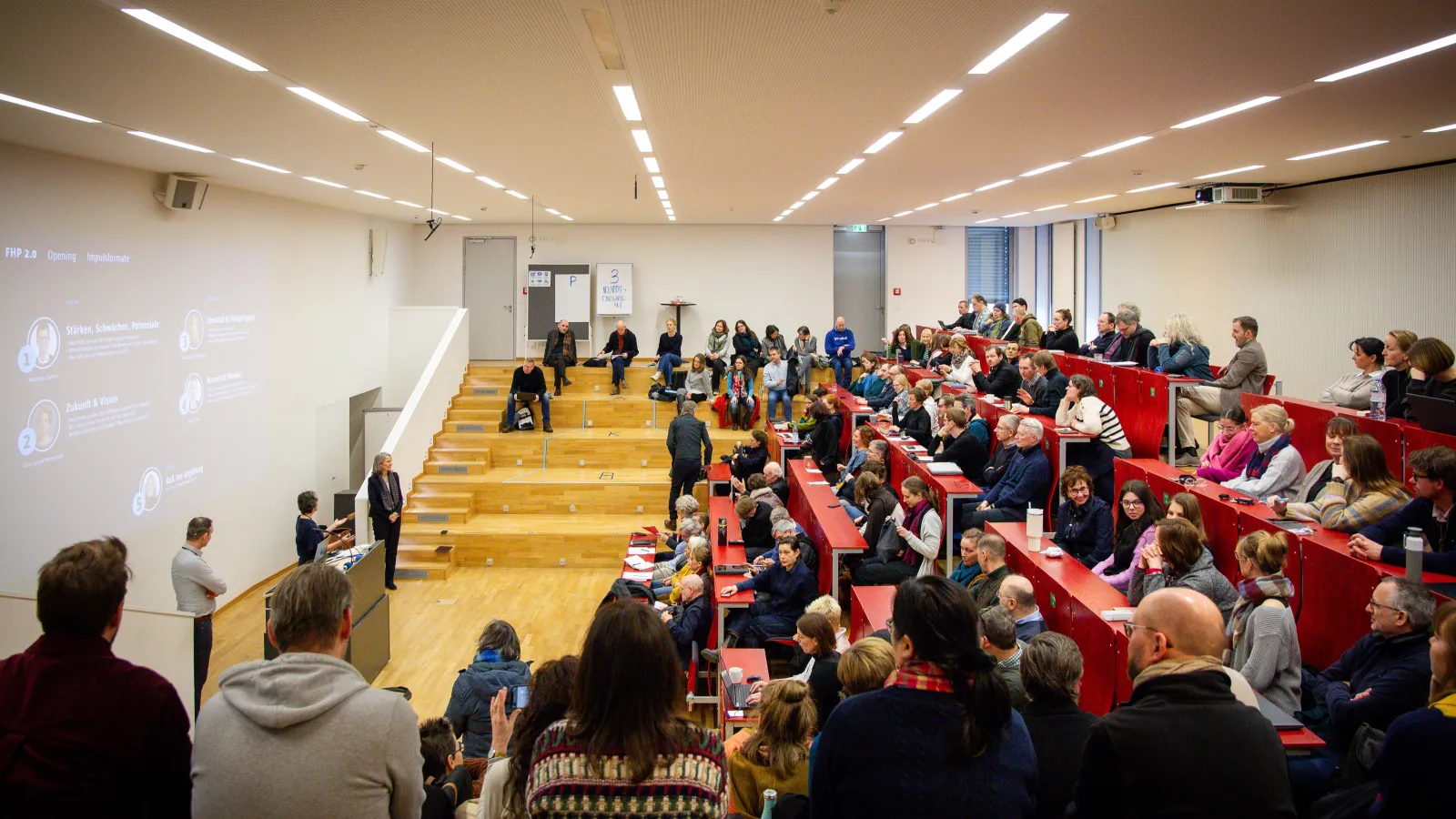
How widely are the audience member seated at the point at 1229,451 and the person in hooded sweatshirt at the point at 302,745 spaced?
21.1ft

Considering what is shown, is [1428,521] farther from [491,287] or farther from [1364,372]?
[491,287]

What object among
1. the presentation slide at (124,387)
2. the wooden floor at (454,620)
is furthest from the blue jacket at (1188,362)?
the presentation slide at (124,387)

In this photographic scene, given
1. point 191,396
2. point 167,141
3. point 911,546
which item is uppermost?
point 167,141

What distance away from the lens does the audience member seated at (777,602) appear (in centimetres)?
654

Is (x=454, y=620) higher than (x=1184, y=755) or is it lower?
lower

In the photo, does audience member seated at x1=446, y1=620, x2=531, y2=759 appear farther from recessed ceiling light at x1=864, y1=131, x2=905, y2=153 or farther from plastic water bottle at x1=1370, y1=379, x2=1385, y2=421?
plastic water bottle at x1=1370, y1=379, x2=1385, y2=421

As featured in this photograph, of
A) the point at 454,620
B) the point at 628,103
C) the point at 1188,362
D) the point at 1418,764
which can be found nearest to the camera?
the point at 1418,764

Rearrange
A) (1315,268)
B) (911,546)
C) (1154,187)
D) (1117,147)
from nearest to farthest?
1. (911,546)
2. (1117,147)
3. (1315,268)
4. (1154,187)

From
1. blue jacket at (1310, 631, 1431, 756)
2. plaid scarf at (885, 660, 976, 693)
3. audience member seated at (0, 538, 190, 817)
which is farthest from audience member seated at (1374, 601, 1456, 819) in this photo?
audience member seated at (0, 538, 190, 817)

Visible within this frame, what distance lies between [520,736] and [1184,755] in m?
1.58

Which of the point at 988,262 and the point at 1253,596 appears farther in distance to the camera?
the point at 988,262

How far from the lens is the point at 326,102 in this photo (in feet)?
19.7

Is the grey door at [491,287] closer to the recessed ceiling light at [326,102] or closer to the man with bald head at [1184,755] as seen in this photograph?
the recessed ceiling light at [326,102]

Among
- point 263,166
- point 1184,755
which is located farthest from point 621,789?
point 263,166
